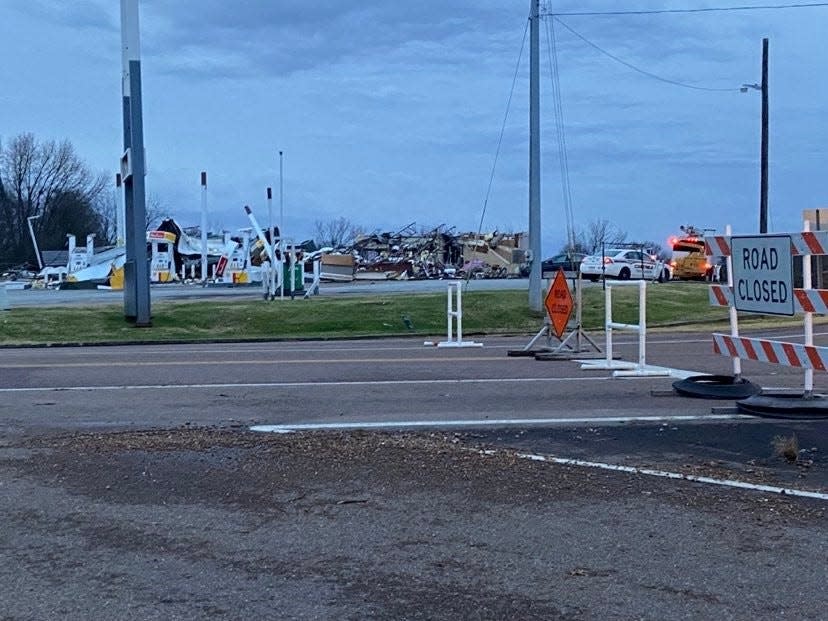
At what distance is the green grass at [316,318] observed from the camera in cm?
2303

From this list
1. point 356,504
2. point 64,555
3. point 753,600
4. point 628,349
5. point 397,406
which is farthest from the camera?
point 628,349

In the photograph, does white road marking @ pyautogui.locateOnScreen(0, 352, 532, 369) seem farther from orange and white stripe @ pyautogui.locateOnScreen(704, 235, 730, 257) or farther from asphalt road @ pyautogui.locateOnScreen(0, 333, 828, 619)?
orange and white stripe @ pyautogui.locateOnScreen(704, 235, 730, 257)

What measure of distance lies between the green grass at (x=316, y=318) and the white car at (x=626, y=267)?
45.2 feet

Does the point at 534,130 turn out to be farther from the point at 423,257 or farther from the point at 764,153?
the point at 423,257

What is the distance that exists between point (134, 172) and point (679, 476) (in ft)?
60.8

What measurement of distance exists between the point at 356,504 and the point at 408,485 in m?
0.57

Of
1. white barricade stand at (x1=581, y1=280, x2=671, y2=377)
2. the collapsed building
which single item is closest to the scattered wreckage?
the collapsed building

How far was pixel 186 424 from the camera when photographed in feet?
30.7

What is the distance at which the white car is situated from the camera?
42656 mm

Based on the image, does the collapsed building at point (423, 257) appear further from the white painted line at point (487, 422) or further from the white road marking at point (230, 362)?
the white painted line at point (487, 422)

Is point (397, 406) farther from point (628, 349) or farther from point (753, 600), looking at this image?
point (628, 349)

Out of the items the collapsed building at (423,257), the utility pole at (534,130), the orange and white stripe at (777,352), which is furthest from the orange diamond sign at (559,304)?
the collapsed building at (423,257)

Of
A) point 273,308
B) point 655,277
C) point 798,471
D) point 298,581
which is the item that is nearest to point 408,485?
point 298,581

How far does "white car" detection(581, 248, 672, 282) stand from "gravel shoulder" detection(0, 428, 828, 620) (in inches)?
1410
